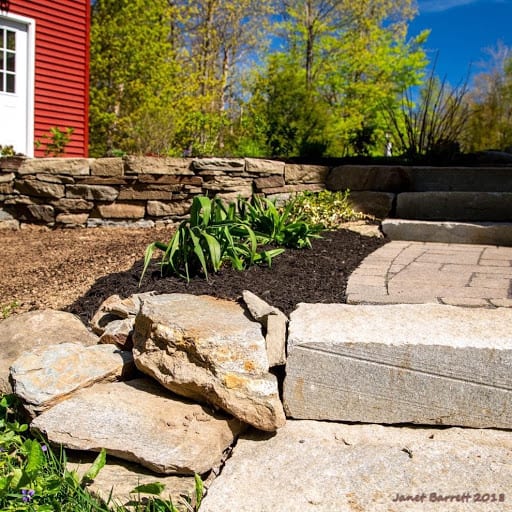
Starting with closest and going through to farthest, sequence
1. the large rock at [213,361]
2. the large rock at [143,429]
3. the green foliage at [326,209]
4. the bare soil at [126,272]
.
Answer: the large rock at [143,429] → the large rock at [213,361] → the bare soil at [126,272] → the green foliage at [326,209]

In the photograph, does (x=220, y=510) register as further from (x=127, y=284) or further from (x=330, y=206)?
(x=330, y=206)

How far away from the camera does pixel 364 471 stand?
1707 millimetres

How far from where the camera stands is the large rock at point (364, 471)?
157 centimetres

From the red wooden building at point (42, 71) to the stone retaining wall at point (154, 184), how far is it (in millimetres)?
4264

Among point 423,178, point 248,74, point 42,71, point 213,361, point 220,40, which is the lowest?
point 213,361

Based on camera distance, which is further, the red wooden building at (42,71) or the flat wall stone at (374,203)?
the red wooden building at (42,71)

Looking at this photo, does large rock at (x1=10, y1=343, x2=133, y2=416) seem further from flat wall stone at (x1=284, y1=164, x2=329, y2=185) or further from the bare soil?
flat wall stone at (x1=284, y1=164, x2=329, y2=185)

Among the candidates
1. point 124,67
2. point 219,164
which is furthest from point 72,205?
point 124,67

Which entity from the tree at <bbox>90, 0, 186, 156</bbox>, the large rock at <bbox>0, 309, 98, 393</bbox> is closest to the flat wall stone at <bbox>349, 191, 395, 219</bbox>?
the large rock at <bbox>0, 309, 98, 393</bbox>

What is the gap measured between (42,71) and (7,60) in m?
0.62

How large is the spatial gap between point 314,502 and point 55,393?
3.12 feet

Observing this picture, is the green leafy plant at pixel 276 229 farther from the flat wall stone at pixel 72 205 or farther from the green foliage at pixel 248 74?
the green foliage at pixel 248 74

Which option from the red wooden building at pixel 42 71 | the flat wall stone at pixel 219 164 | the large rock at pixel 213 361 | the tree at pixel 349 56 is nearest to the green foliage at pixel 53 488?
the large rock at pixel 213 361

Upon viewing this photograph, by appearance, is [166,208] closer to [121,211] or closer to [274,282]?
[121,211]
